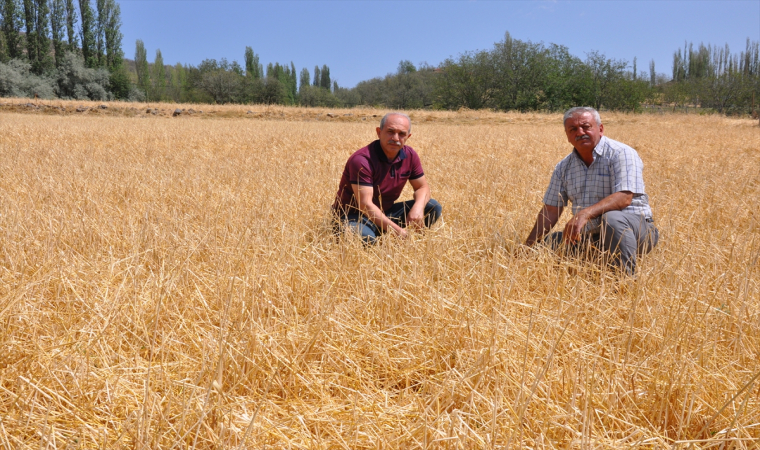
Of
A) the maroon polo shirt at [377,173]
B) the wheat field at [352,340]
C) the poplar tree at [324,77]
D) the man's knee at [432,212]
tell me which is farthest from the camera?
the poplar tree at [324,77]

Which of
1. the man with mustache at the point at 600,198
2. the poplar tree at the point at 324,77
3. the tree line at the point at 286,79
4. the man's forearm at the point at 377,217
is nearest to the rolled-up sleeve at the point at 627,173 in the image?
the man with mustache at the point at 600,198

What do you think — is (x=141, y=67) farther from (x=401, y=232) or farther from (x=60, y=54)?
(x=401, y=232)

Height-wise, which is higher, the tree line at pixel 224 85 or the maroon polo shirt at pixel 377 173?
the tree line at pixel 224 85

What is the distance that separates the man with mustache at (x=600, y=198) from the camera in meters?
Answer: 3.30

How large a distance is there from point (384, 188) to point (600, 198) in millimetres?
1786

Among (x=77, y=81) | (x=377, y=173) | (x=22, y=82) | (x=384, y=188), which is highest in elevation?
(x=77, y=81)

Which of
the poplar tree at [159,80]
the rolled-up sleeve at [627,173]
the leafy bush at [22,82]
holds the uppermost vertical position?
the poplar tree at [159,80]

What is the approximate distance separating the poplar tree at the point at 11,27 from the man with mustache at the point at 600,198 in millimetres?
52801

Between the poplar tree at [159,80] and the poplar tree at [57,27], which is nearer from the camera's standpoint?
the poplar tree at [57,27]

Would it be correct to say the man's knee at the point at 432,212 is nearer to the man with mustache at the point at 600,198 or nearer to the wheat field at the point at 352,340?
the wheat field at the point at 352,340

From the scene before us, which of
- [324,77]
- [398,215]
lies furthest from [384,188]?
[324,77]

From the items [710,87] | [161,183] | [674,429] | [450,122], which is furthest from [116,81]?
[710,87]

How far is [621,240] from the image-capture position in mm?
3270

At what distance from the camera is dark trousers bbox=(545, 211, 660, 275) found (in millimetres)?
3209
